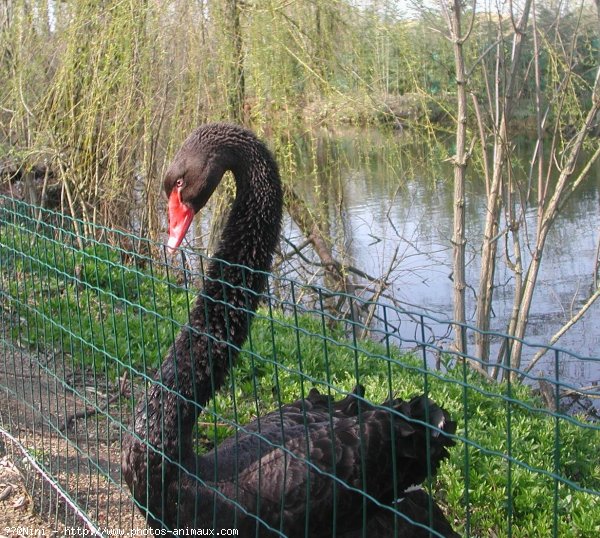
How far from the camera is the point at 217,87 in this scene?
523 centimetres

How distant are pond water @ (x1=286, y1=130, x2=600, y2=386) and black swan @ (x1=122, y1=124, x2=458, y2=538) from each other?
6.11 feet

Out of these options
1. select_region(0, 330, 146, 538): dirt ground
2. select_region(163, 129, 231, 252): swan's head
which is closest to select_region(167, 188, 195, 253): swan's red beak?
select_region(163, 129, 231, 252): swan's head

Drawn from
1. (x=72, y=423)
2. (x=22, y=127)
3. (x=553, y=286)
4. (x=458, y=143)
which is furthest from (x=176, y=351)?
(x=553, y=286)

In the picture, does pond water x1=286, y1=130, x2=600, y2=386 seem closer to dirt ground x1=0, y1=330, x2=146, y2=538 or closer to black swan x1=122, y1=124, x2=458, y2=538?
black swan x1=122, y1=124, x2=458, y2=538

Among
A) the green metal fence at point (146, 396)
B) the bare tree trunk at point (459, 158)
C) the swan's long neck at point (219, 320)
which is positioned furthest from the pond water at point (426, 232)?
the swan's long neck at point (219, 320)

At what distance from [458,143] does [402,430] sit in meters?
2.87

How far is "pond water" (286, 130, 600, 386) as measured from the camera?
572 cm

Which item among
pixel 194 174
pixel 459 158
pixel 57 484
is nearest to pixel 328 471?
pixel 57 484

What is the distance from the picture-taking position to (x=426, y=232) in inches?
306

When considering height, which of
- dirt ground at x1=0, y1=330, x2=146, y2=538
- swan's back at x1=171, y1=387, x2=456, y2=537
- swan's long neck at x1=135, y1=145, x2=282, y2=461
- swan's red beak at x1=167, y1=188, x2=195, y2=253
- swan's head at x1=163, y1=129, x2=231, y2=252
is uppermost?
swan's head at x1=163, y1=129, x2=231, y2=252

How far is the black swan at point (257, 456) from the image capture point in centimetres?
238

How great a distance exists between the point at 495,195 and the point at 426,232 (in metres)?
2.57

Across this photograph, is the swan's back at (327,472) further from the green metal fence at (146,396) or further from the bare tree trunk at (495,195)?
the bare tree trunk at (495,195)

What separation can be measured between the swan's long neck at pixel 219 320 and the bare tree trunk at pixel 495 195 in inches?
86.7
